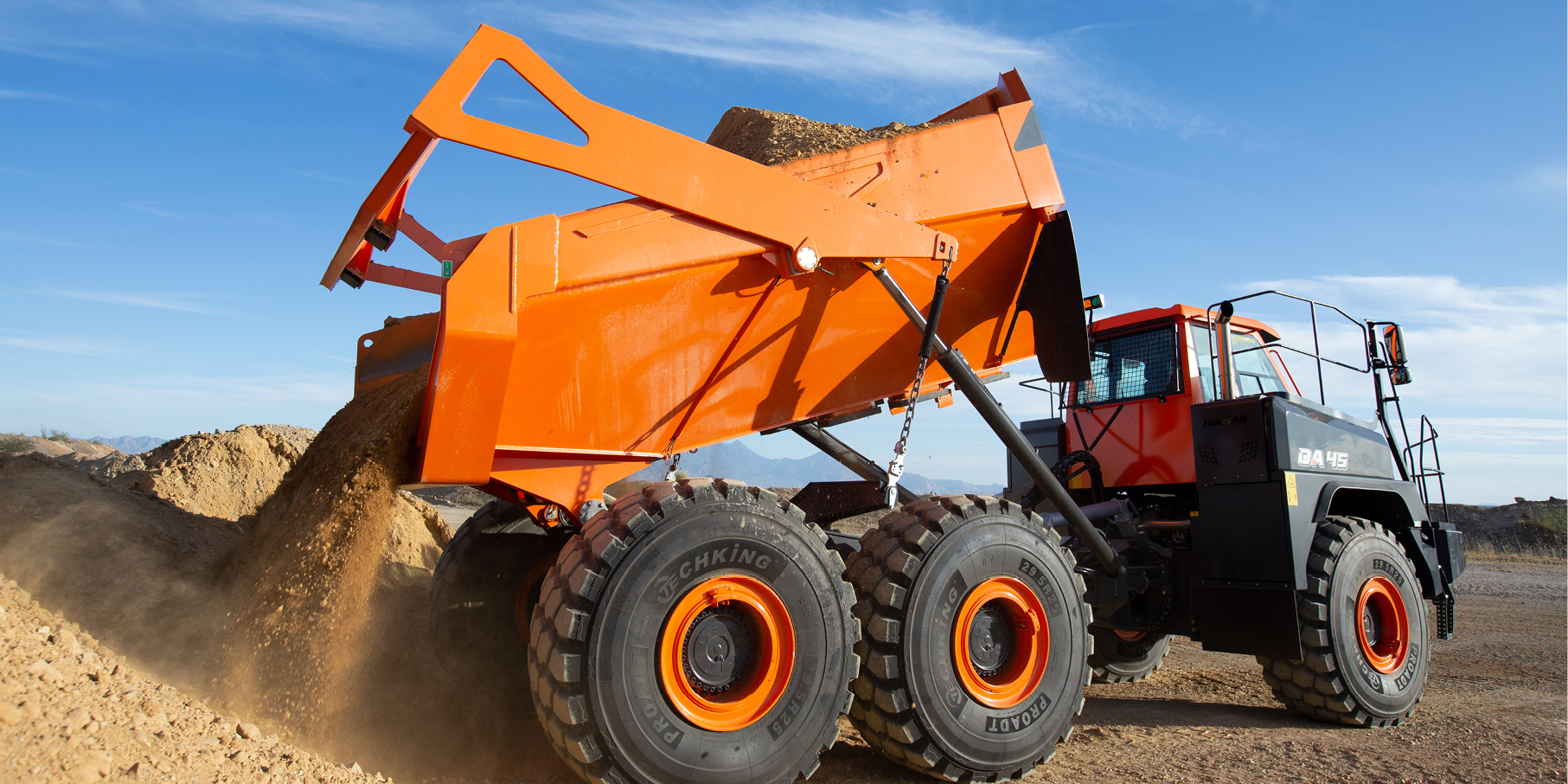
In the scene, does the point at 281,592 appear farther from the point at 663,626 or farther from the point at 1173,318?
the point at 1173,318

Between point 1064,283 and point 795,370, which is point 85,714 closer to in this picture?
point 795,370

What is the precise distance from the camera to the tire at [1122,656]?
290 inches

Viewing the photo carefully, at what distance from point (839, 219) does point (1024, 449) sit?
65.7 inches

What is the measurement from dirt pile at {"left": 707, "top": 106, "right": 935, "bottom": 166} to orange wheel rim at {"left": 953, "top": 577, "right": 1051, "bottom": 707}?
2.37 meters

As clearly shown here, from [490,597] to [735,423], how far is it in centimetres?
187

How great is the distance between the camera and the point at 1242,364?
691 centimetres

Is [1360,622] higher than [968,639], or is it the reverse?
[968,639]

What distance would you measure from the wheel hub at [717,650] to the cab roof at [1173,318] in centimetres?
468

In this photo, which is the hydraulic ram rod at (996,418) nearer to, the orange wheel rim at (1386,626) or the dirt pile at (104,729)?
the orange wheel rim at (1386,626)

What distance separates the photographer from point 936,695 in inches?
164

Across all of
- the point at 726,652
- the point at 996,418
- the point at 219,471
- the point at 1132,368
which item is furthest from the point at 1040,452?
the point at 219,471

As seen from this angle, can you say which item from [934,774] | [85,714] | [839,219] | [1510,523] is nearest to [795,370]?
[839,219]

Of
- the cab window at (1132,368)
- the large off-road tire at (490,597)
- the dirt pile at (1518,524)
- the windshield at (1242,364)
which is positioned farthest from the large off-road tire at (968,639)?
the dirt pile at (1518,524)

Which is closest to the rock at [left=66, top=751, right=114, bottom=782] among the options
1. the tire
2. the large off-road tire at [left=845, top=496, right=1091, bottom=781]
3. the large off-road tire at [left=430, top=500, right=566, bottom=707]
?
the large off-road tire at [left=430, top=500, right=566, bottom=707]
